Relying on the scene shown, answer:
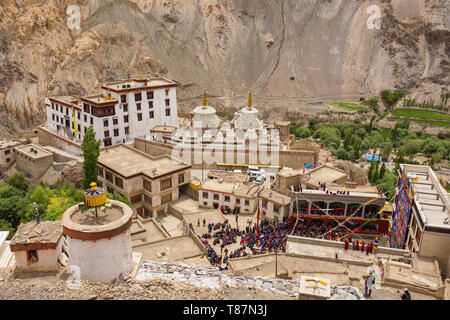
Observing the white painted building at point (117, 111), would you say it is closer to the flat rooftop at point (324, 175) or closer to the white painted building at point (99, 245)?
the flat rooftop at point (324, 175)

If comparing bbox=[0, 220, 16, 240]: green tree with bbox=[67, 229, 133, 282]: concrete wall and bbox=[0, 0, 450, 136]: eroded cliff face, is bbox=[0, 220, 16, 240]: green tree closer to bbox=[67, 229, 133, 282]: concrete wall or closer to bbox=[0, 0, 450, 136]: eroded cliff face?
bbox=[67, 229, 133, 282]: concrete wall

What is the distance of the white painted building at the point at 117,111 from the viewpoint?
49.8 meters

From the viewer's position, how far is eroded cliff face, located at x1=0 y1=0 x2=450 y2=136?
77188mm

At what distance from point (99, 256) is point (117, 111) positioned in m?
39.7

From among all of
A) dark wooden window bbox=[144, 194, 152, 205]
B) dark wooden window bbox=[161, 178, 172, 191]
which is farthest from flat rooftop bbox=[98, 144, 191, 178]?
dark wooden window bbox=[144, 194, 152, 205]

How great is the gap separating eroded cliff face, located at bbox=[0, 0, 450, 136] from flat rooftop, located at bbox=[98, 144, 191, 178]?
1372 inches

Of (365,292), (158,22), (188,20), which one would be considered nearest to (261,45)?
(188,20)

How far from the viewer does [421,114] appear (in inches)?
3120

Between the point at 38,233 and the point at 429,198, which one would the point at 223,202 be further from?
the point at 38,233

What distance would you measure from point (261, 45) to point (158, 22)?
2324cm

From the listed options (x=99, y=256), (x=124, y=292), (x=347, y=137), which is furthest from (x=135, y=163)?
(x=347, y=137)

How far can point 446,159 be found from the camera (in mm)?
62125

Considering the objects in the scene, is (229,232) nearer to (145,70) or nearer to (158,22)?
(145,70)

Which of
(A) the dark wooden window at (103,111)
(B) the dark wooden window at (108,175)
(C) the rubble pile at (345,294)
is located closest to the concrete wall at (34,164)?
(A) the dark wooden window at (103,111)
